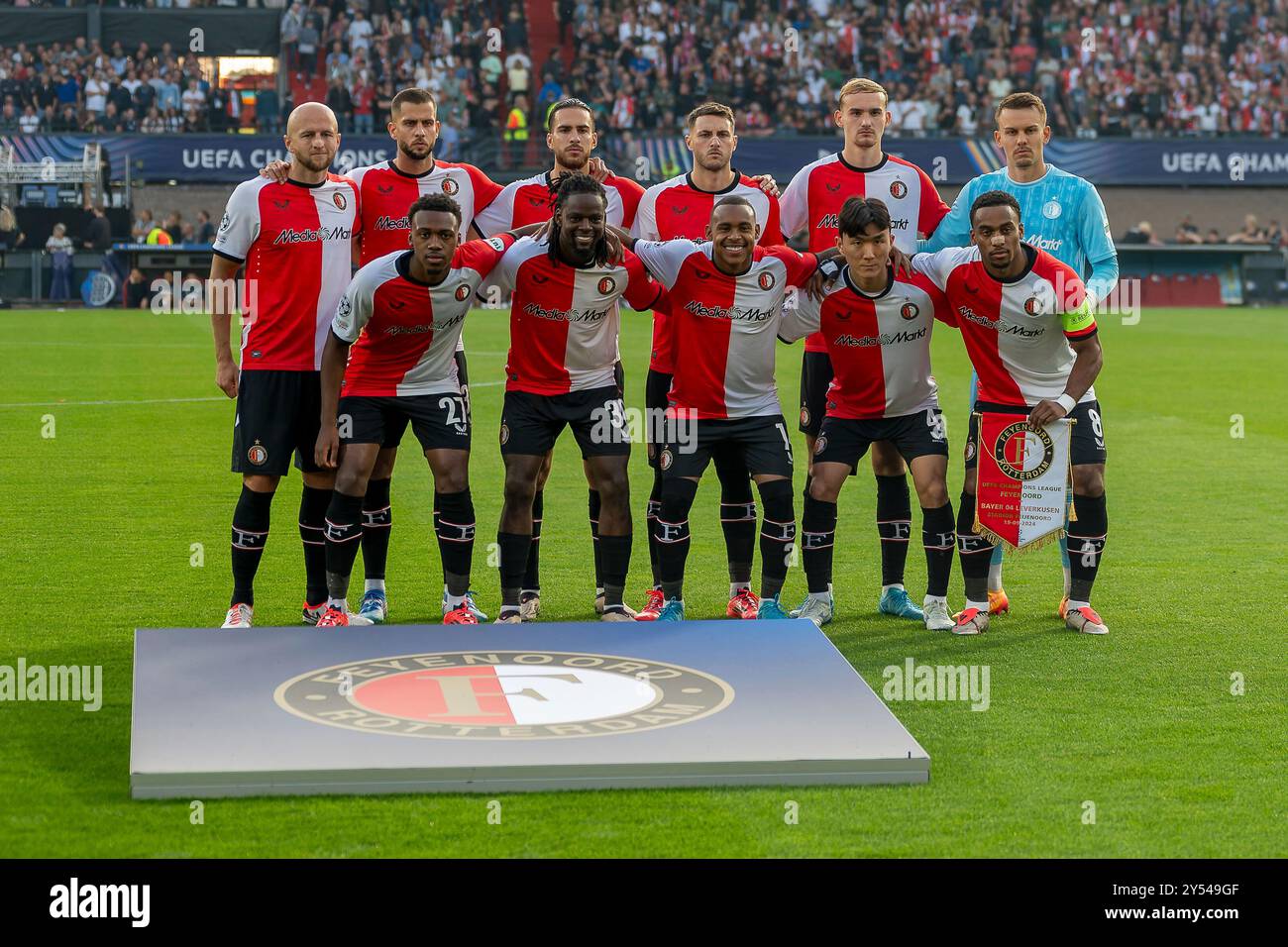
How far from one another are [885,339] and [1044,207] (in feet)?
3.25

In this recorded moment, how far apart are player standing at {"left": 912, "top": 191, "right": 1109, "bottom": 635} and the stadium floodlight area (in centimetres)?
135

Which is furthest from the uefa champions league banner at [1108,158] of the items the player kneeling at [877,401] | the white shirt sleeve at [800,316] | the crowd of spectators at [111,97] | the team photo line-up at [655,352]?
the player kneeling at [877,401]

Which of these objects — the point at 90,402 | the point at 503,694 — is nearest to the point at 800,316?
the point at 503,694

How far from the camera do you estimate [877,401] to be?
7137 mm

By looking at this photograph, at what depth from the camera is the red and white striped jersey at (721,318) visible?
7.05m

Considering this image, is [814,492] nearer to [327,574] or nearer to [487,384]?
[327,574]

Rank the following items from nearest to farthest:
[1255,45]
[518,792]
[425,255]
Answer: [518,792] < [425,255] < [1255,45]

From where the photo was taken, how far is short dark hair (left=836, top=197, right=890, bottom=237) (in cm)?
684

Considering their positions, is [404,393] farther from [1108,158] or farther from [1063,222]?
[1108,158]

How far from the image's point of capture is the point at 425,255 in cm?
661

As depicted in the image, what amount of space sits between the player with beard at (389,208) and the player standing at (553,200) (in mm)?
241

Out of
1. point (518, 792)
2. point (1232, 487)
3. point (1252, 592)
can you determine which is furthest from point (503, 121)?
point (518, 792)

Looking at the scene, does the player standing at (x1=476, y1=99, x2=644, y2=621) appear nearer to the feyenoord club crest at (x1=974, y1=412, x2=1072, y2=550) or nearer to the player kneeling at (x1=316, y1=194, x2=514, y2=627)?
the player kneeling at (x1=316, y1=194, x2=514, y2=627)
